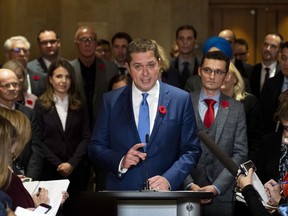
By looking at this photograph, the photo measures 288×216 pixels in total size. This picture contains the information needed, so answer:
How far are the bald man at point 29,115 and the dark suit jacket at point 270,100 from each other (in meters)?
2.04

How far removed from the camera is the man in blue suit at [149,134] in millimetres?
4562

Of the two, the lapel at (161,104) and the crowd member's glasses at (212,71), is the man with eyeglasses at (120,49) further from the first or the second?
the lapel at (161,104)

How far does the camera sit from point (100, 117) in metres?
4.77

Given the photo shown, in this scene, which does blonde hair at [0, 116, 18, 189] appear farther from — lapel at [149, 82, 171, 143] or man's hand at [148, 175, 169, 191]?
lapel at [149, 82, 171, 143]

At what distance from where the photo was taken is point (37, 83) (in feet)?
25.1

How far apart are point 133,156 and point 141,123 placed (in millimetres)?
338

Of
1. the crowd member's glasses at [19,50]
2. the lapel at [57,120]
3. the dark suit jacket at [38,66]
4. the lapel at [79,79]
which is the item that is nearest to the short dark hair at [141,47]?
the lapel at [57,120]

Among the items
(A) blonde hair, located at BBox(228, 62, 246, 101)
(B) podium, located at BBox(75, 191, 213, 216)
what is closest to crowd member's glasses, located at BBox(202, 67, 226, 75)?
(A) blonde hair, located at BBox(228, 62, 246, 101)

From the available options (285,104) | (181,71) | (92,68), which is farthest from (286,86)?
(285,104)

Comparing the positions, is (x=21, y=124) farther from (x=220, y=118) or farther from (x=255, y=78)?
(x=255, y=78)

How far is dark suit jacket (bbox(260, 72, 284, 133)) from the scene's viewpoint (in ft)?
22.7

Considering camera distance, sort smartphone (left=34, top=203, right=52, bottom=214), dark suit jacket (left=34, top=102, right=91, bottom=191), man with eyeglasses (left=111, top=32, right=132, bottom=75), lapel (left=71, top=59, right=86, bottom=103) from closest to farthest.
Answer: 1. smartphone (left=34, top=203, right=52, bottom=214)
2. dark suit jacket (left=34, top=102, right=91, bottom=191)
3. lapel (left=71, top=59, right=86, bottom=103)
4. man with eyeglasses (left=111, top=32, right=132, bottom=75)

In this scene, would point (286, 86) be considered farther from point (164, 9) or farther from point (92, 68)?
point (164, 9)

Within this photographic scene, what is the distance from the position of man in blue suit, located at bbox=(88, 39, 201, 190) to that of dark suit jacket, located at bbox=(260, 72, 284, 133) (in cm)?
235
